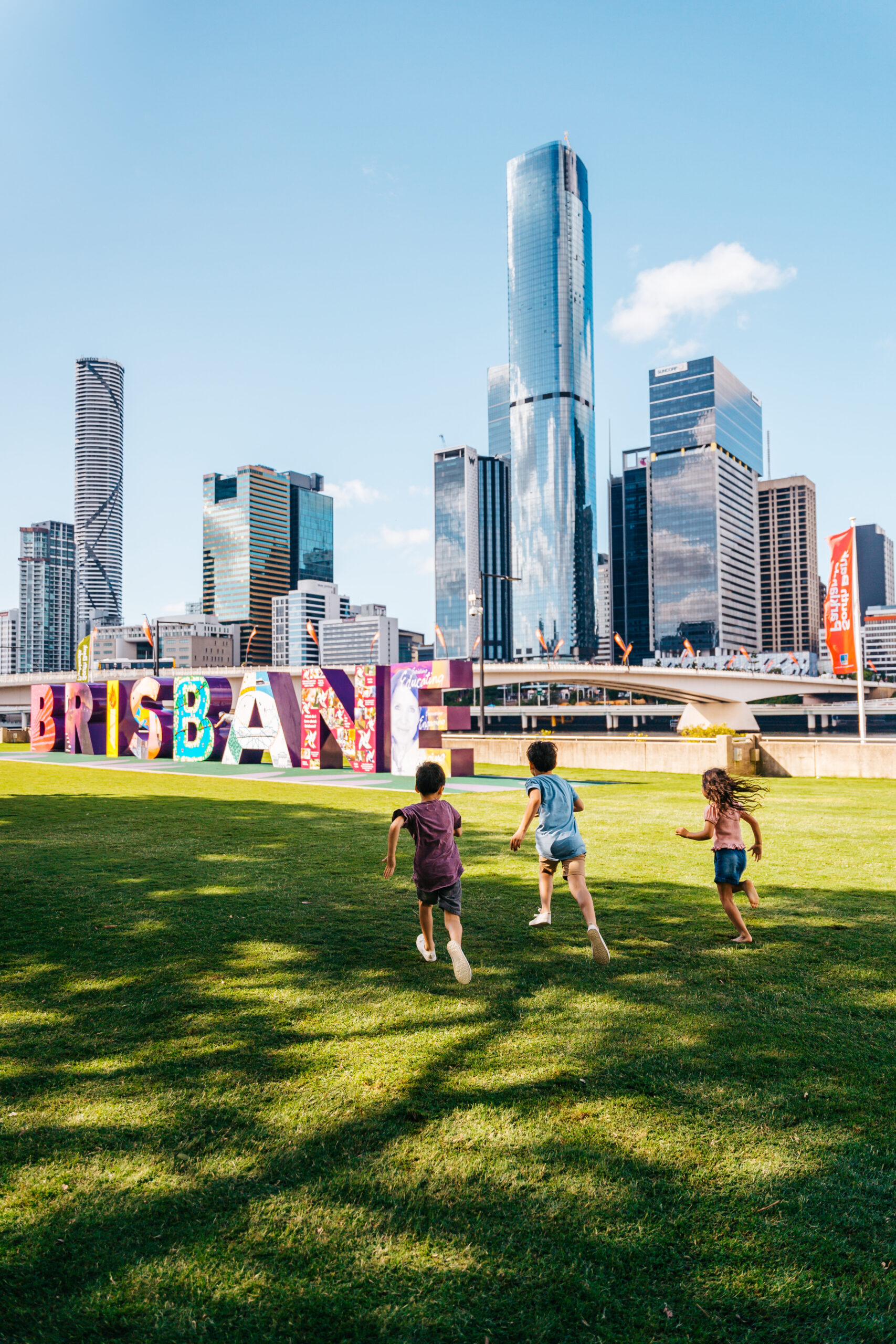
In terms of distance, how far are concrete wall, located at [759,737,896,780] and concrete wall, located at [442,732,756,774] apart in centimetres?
64

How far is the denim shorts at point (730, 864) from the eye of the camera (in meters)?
6.39

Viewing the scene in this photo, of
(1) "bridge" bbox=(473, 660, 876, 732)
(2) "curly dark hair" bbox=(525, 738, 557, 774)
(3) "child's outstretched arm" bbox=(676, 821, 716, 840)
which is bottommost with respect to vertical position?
(3) "child's outstretched arm" bbox=(676, 821, 716, 840)

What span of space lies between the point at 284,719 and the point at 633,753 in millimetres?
11586

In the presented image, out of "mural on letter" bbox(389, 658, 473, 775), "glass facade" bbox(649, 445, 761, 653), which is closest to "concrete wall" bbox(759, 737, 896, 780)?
"mural on letter" bbox(389, 658, 473, 775)

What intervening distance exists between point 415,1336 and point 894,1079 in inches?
115

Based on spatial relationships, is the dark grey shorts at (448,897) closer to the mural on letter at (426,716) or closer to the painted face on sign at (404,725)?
the mural on letter at (426,716)

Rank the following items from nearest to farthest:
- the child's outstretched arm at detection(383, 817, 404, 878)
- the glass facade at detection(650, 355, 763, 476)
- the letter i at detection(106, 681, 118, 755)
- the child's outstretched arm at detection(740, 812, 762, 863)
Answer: the child's outstretched arm at detection(383, 817, 404, 878) → the child's outstretched arm at detection(740, 812, 762, 863) → the letter i at detection(106, 681, 118, 755) → the glass facade at detection(650, 355, 763, 476)

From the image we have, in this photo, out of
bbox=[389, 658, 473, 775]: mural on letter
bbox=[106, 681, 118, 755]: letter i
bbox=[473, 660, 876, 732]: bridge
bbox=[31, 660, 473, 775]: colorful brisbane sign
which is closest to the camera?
bbox=[389, 658, 473, 775]: mural on letter

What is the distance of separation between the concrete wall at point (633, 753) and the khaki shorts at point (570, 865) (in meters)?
16.4

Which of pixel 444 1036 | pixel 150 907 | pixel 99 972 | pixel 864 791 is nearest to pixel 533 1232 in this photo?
pixel 444 1036

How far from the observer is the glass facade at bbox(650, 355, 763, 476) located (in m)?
180

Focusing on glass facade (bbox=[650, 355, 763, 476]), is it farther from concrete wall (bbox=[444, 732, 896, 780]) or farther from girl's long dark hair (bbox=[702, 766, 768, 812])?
girl's long dark hair (bbox=[702, 766, 768, 812])

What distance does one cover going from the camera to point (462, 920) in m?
7.28

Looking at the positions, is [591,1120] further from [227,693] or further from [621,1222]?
[227,693]
